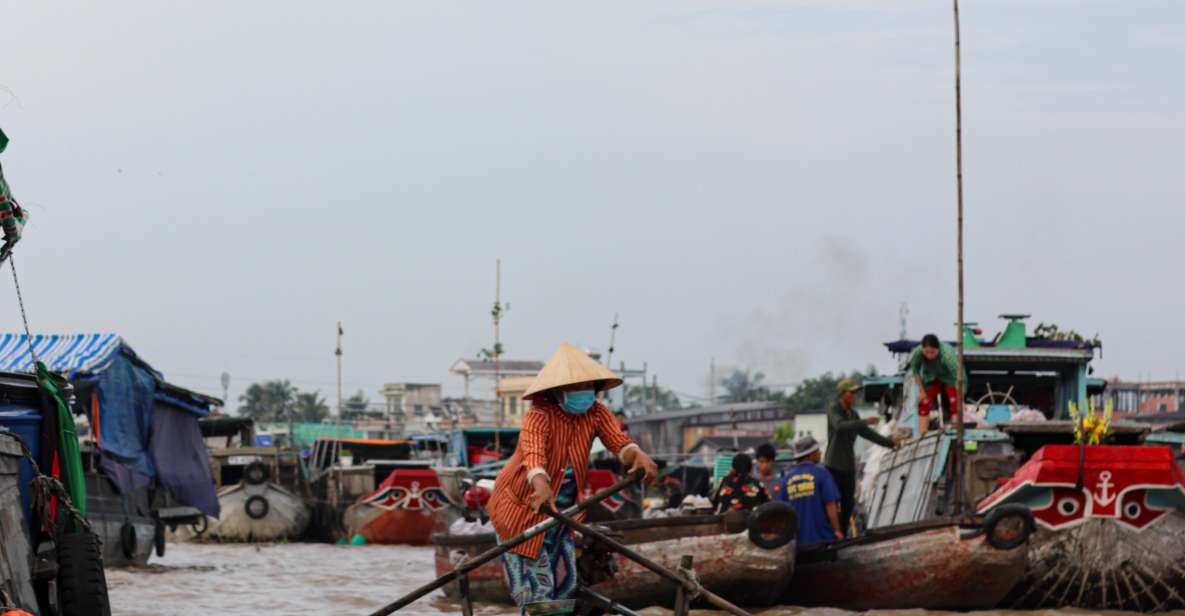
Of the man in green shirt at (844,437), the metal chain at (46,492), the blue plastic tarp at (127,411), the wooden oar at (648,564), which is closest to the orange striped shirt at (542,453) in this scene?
the wooden oar at (648,564)

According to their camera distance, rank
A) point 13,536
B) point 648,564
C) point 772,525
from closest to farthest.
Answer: point 13,536
point 648,564
point 772,525

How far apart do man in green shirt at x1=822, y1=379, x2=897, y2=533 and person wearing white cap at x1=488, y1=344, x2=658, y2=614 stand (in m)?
5.41

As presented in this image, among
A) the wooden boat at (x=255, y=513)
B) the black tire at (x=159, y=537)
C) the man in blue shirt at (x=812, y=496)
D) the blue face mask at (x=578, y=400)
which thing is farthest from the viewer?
the wooden boat at (x=255, y=513)

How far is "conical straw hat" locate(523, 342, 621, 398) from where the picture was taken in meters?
7.20

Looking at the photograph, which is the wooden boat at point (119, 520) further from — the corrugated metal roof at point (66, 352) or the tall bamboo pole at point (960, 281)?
the tall bamboo pole at point (960, 281)

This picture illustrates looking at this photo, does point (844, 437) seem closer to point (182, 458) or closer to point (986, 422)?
point (986, 422)

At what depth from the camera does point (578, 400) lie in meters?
7.32

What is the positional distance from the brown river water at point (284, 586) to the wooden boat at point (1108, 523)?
0.29 m

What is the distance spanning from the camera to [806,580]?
12102 mm

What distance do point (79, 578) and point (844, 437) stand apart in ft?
22.2

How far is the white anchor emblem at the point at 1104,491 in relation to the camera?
1108cm

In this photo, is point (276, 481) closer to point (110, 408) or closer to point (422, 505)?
point (422, 505)

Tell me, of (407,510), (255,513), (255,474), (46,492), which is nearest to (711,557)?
(46,492)

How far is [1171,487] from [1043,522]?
85cm
